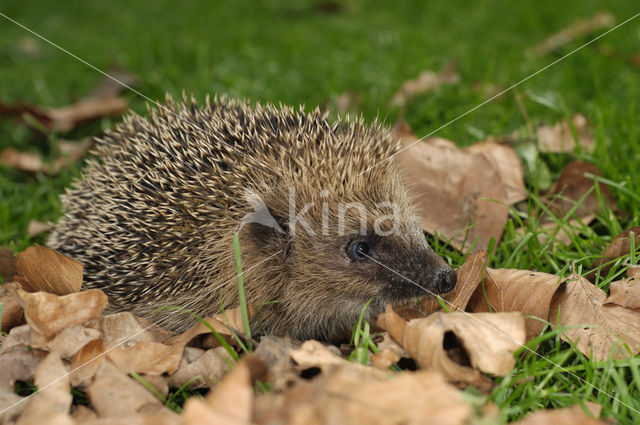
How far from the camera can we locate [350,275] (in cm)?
381

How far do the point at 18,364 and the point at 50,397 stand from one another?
452mm

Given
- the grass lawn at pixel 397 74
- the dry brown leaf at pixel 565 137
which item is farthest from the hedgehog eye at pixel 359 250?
the dry brown leaf at pixel 565 137

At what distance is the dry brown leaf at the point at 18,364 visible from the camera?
2963 mm

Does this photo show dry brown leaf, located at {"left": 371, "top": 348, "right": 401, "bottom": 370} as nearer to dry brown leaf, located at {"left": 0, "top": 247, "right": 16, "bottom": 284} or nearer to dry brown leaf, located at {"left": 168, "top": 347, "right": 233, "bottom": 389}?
dry brown leaf, located at {"left": 168, "top": 347, "right": 233, "bottom": 389}

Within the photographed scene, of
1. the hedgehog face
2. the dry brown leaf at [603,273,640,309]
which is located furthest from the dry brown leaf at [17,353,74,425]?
the dry brown leaf at [603,273,640,309]

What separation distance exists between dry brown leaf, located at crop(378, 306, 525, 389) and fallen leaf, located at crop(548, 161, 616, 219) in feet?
5.84

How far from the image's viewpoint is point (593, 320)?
3178 millimetres

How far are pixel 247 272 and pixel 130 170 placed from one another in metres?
1.08

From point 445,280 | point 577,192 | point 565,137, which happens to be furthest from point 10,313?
point 565,137

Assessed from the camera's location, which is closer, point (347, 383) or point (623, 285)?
point (347, 383)

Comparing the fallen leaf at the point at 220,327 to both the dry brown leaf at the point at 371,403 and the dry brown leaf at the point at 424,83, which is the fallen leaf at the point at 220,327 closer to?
the dry brown leaf at the point at 371,403

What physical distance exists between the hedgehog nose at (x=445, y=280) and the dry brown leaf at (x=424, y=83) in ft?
9.81

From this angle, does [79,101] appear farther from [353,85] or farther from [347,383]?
[347,383]

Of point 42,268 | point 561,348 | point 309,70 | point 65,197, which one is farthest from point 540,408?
point 309,70
